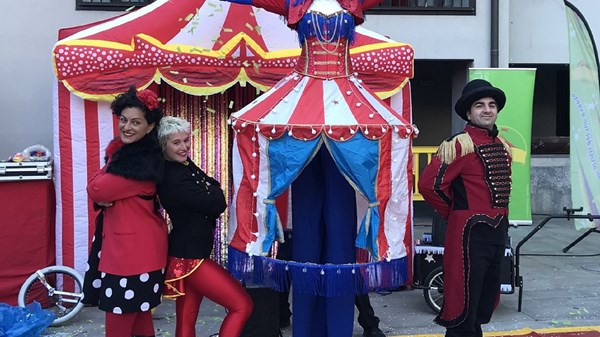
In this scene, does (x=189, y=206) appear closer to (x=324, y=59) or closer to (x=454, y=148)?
(x=324, y=59)

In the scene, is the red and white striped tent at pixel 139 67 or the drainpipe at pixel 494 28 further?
the drainpipe at pixel 494 28

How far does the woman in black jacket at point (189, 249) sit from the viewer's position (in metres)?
3.44

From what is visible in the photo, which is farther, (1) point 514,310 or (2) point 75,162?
(1) point 514,310

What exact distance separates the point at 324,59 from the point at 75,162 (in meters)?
2.84

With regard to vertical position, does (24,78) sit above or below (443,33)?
below

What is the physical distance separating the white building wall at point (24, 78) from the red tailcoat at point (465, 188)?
5268 millimetres

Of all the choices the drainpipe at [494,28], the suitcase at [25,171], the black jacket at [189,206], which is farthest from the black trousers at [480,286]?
the drainpipe at [494,28]

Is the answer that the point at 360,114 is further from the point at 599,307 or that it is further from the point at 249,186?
the point at 599,307

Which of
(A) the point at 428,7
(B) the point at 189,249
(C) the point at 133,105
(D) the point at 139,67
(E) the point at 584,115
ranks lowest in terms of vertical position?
(B) the point at 189,249

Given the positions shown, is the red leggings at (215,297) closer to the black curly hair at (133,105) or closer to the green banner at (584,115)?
the black curly hair at (133,105)

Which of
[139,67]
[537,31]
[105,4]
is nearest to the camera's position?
[139,67]

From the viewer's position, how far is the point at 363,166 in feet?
10.4

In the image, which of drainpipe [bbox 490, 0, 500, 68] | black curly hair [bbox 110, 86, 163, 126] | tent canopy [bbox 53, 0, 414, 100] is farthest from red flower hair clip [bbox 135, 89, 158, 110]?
drainpipe [bbox 490, 0, 500, 68]

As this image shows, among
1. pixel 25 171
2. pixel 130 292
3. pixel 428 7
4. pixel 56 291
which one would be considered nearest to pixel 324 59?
pixel 130 292
